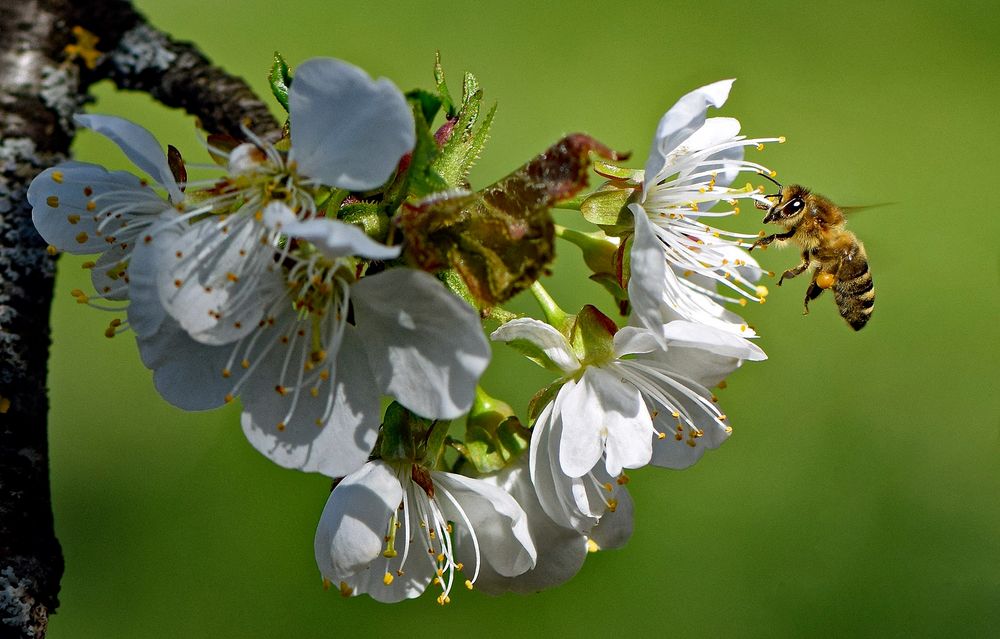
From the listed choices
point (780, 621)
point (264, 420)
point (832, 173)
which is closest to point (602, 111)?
point (832, 173)

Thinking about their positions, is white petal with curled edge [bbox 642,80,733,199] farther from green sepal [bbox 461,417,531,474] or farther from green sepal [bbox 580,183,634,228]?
green sepal [bbox 461,417,531,474]

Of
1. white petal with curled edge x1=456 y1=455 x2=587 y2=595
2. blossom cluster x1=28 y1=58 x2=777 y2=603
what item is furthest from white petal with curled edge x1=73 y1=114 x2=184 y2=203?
white petal with curled edge x1=456 y1=455 x2=587 y2=595

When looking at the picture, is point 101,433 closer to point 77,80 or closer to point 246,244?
point 77,80

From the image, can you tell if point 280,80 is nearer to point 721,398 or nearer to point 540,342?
point 540,342

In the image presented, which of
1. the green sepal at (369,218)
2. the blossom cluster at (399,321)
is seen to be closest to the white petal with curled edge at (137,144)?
the blossom cluster at (399,321)

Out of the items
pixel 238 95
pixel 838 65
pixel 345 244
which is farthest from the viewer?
pixel 838 65

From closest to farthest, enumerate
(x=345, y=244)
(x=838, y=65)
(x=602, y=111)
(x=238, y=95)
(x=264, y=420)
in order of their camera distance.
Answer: (x=345, y=244) → (x=264, y=420) → (x=238, y=95) → (x=602, y=111) → (x=838, y=65)
